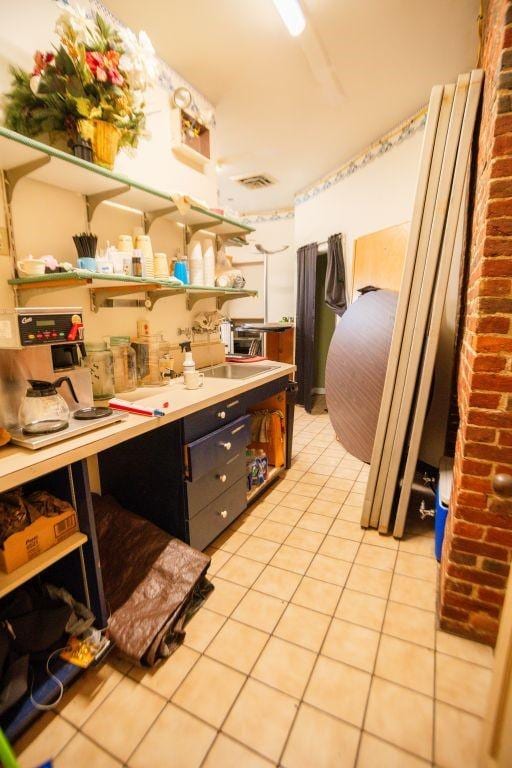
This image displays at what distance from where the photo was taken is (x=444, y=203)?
1.74 m

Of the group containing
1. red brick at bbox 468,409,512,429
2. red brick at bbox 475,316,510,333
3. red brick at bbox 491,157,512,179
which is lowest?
red brick at bbox 468,409,512,429

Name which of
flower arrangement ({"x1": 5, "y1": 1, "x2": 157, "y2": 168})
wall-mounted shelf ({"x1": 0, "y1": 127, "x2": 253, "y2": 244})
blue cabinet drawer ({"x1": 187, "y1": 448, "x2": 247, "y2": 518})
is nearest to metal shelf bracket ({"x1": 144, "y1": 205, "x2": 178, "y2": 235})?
wall-mounted shelf ({"x1": 0, "y1": 127, "x2": 253, "y2": 244})

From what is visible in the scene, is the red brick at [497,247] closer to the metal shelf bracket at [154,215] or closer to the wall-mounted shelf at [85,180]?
the wall-mounted shelf at [85,180]

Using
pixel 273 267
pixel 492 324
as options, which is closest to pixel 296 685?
pixel 492 324

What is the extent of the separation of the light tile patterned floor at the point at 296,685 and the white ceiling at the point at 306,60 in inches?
116

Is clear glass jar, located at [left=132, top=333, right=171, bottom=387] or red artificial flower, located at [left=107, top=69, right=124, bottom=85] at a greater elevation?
red artificial flower, located at [left=107, top=69, right=124, bottom=85]

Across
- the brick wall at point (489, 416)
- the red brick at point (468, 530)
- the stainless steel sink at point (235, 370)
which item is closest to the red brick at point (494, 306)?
the brick wall at point (489, 416)

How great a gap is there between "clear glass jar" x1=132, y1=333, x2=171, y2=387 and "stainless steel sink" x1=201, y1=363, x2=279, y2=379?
15.5 inches

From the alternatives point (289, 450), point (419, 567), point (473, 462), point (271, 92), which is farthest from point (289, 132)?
point (419, 567)

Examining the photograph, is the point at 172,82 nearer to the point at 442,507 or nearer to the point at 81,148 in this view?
the point at 81,148

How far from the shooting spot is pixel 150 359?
82.6 inches

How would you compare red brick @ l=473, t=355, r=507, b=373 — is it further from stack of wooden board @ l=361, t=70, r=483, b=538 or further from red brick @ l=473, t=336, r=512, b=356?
stack of wooden board @ l=361, t=70, r=483, b=538

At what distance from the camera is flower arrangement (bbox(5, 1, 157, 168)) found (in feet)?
4.43

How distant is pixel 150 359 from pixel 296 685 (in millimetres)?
1668
